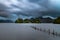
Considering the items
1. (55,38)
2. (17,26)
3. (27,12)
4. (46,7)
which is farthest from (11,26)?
(55,38)

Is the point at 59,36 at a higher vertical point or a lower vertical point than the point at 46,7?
lower

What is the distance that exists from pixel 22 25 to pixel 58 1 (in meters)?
0.73

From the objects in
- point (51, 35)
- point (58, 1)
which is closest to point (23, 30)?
point (51, 35)

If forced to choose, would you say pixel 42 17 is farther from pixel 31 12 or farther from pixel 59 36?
pixel 59 36

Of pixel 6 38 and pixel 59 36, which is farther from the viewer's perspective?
pixel 59 36

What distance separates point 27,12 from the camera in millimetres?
1603

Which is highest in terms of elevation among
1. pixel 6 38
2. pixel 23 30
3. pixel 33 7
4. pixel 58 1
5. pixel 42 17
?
pixel 58 1

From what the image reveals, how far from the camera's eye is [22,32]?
1.62 meters

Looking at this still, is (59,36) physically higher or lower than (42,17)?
lower

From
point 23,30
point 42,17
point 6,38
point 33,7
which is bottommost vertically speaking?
point 6,38

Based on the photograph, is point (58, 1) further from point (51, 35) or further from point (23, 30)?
point (23, 30)

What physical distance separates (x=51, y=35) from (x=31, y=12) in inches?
20.4

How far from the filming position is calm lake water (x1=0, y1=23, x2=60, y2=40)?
159 cm

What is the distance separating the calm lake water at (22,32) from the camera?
1.59 metres
